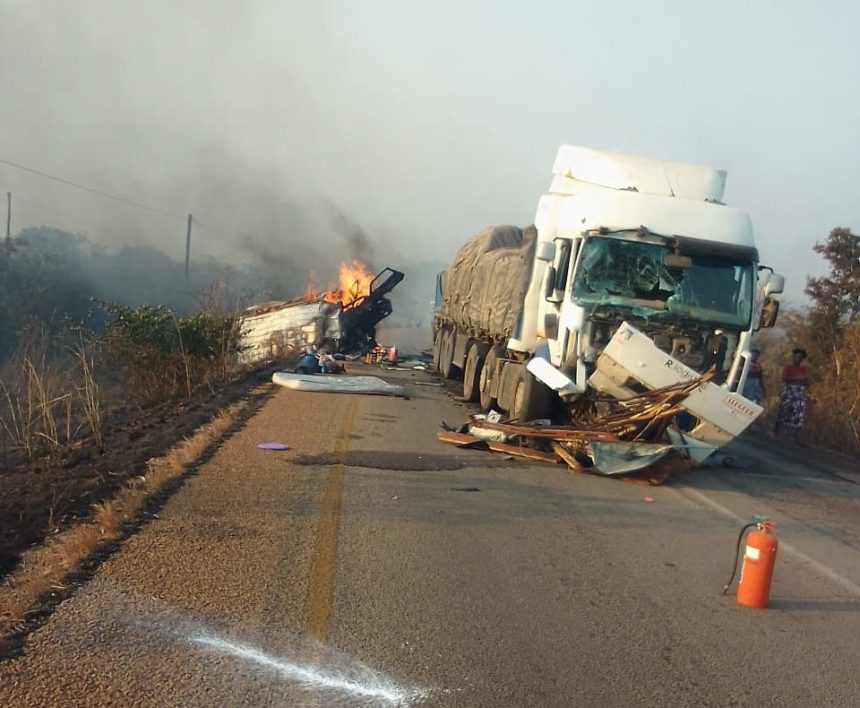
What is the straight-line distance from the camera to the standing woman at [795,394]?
53.3 feet

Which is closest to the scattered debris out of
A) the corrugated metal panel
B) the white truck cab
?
the white truck cab

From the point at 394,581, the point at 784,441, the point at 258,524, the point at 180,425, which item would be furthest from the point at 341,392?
the point at 394,581

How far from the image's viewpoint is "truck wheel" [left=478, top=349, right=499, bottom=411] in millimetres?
14930

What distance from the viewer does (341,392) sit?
1673cm

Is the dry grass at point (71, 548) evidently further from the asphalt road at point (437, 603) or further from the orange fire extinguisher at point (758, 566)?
the orange fire extinguisher at point (758, 566)

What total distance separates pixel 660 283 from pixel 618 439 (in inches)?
86.1

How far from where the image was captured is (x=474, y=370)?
55.1ft

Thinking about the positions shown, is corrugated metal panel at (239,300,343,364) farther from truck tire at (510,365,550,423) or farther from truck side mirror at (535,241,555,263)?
truck side mirror at (535,241,555,263)

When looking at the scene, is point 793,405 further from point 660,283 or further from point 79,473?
point 79,473

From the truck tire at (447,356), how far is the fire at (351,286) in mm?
5272

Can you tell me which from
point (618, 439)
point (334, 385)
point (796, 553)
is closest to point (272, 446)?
point (618, 439)

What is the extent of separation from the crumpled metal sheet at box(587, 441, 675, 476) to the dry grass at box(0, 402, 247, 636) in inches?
182

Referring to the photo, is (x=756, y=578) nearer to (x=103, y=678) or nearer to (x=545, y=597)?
(x=545, y=597)

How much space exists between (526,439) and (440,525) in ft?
14.4
